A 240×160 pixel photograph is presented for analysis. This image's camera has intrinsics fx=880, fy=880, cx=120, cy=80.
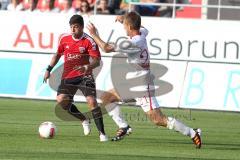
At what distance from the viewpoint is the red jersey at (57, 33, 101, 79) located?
16.8 meters

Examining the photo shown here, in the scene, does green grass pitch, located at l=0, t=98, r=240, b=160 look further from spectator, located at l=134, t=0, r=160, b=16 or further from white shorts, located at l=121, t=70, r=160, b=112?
spectator, located at l=134, t=0, r=160, b=16

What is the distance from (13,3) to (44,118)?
928 centimetres

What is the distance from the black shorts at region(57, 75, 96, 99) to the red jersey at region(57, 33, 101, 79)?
10 cm

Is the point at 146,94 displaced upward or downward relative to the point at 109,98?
upward

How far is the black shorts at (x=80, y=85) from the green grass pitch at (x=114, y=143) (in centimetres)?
83

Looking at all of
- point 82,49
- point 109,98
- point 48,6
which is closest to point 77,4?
point 48,6

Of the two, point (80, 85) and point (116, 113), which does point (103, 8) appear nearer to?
point (80, 85)

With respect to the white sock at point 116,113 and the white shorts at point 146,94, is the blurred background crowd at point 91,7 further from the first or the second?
the white shorts at point 146,94

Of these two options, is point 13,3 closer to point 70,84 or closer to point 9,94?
point 9,94

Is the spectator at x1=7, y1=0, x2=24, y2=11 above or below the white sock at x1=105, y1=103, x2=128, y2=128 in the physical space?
below

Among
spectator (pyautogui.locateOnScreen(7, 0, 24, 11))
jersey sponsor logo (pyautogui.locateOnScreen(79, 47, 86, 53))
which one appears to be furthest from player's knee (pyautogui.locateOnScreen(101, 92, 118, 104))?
spectator (pyautogui.locateOnScreen(7, 0, 24, 11))

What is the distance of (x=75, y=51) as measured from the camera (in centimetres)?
1694

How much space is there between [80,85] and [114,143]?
1.77m

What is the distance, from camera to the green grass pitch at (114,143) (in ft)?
45.1
